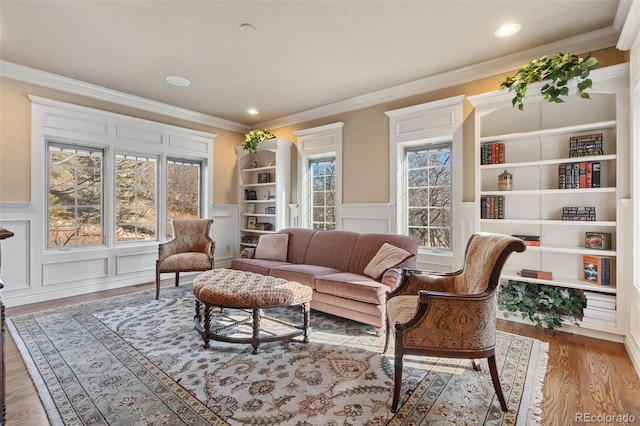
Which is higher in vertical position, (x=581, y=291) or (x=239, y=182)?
(x=239, y=182)

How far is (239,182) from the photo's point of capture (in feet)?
19.6

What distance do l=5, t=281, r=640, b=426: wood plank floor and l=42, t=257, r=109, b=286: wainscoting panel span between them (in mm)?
1344

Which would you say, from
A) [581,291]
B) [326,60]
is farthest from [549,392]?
[326,60]

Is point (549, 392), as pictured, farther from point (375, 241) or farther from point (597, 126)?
point (597, 126)

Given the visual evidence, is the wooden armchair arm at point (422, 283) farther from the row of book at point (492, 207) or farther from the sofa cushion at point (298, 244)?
the sofa cushion at point (298, 244)

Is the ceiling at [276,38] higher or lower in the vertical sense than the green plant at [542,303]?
higher

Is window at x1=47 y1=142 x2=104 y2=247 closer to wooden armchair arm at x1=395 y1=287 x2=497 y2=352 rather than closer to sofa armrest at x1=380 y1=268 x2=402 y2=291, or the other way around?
sofa armrest at x1=380 y1=268 x2=402 y2=291

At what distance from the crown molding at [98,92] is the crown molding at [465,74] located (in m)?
1.62

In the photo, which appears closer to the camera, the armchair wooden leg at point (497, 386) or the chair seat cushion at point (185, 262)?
the armchair wooden leg at point (497, 386)

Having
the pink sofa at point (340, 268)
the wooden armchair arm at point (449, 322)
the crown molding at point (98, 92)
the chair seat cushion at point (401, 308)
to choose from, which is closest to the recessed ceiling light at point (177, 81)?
the crown molding at point (98, 92)

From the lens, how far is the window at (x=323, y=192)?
512cm

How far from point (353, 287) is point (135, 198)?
3.73 meters

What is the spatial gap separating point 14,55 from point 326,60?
3.31 meters

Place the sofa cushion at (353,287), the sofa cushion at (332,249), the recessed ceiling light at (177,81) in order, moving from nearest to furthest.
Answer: the sofa cushion at (353,287) → the sofa cushion at (332,249) → the recessed ceiling light at (177,81)
